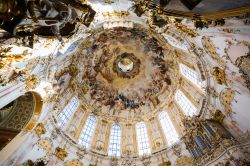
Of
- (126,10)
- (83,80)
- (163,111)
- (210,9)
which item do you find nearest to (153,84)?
(163,111)

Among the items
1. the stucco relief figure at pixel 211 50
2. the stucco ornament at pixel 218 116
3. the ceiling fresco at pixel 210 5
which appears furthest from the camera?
the stucco ornament at pixel 218 116

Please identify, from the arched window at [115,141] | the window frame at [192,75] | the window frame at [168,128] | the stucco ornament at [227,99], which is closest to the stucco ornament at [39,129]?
the arched window at [115,141]

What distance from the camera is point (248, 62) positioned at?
859cm

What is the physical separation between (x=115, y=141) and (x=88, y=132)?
2129 mm

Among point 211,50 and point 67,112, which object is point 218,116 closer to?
point 211,50

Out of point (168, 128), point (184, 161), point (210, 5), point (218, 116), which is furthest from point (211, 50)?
A: point (168, 128)

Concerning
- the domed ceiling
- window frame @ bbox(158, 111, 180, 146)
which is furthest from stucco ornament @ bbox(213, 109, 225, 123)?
the domed ceiling

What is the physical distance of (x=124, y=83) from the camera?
19.9 metres

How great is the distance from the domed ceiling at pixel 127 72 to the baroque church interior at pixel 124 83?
89 millimetres

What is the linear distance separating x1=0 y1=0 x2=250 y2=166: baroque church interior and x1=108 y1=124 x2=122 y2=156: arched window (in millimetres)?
83

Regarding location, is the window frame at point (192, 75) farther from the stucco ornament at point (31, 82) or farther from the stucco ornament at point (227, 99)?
the stucco ornament at point (31, 82)

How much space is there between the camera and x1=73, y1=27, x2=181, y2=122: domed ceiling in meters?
17.4

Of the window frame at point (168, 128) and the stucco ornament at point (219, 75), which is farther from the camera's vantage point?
the window frame at point (168, 128)

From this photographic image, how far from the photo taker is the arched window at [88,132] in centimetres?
1527
